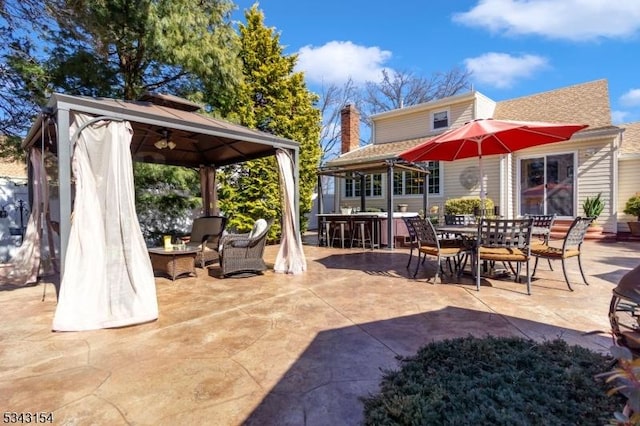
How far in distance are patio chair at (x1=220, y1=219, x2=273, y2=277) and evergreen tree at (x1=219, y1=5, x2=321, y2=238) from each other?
4.18m

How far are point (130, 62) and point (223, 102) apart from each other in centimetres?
223

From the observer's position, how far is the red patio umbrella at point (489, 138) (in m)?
4.62

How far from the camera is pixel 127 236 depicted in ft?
12.6

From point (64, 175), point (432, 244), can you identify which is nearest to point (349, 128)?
point (432, 244)

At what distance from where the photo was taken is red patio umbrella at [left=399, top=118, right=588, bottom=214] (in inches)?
182

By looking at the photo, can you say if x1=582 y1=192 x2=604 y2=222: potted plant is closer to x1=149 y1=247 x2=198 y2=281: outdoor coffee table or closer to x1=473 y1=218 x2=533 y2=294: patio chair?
x1=473 y1=218 x2=533 y2=294: patio chair

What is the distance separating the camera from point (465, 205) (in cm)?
1160

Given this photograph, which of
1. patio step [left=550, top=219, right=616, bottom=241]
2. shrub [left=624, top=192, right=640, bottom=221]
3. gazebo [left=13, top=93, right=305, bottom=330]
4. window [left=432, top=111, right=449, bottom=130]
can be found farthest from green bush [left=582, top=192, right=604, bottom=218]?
gazebo [left=13, top=93, right=305, bottom=330]

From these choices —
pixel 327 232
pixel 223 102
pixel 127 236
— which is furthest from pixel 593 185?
pixel 127 236

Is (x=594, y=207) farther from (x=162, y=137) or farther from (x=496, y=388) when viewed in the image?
(x=162, y=137)

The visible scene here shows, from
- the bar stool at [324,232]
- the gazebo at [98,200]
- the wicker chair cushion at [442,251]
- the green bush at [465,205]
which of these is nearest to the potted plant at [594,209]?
the green bush at [465,205]

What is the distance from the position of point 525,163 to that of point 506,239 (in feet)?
28.1

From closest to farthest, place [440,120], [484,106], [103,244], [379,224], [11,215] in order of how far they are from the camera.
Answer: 1. [103,244]
2. [11,215]
3. [379,224]
4. [484,106]
5. [440,120]

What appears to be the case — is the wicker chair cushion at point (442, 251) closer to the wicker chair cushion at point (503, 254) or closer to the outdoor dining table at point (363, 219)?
the wicker chair cushion at point (503, 254)
